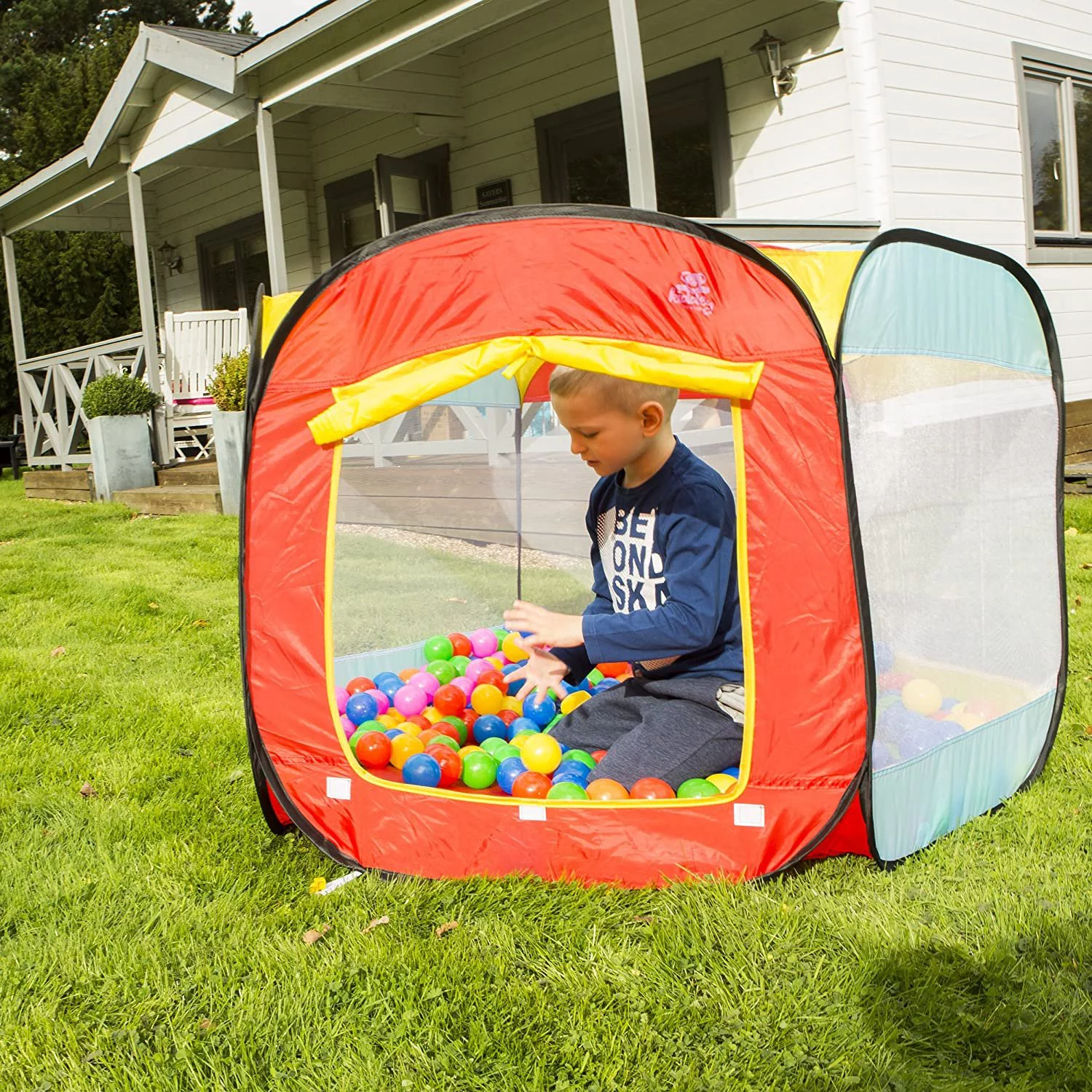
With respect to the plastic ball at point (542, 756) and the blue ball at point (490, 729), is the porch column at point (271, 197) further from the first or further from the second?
the plastic ball at point (542, 756)

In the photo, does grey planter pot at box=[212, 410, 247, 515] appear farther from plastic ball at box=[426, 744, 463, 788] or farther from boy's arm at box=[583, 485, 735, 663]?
boy's arm at box=[583, 485, 735, 663]

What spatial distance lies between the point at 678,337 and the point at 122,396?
8868mm

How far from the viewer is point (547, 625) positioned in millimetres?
2691

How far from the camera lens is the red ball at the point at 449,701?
377cm

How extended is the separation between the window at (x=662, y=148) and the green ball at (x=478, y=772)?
4935mm

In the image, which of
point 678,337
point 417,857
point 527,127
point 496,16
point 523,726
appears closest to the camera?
point 678,337

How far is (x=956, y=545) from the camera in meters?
2.68

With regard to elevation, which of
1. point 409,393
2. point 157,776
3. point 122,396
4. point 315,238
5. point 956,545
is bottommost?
point 157,776

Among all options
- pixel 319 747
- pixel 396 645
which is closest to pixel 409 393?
pixel 319 747

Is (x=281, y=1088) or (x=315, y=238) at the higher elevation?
(x=315, y=238)

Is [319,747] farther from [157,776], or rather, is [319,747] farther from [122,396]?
[122,396]

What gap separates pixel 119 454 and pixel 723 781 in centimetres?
887

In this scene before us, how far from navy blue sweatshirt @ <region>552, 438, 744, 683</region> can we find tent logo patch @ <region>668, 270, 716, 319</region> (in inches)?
22.0

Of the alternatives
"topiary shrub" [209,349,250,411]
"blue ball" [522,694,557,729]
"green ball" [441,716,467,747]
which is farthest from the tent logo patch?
"topiary shrub" [209,349,250,411]
